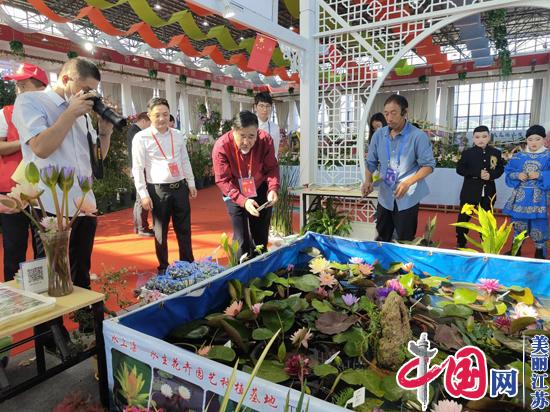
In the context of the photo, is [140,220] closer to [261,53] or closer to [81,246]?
[261,53]

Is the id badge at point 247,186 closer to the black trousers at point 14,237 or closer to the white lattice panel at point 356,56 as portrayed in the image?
the black trousers at point 14,237

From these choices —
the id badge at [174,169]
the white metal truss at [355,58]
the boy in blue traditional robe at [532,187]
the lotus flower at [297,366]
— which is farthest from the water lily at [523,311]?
the white metal truss at [355,58]

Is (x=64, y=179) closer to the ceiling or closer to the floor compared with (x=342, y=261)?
Answer: closer to the ceiling

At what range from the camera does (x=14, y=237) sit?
186cm

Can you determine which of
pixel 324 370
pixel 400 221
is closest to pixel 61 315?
pixel 324 370

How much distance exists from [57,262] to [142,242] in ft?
9.53

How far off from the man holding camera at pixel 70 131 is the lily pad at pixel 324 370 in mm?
1149

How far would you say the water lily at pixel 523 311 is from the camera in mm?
1254

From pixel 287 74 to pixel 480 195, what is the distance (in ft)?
20.4

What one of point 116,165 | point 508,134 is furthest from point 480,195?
point 508,134

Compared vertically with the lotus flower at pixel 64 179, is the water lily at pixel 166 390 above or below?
below

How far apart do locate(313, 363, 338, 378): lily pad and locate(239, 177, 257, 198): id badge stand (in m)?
1.48

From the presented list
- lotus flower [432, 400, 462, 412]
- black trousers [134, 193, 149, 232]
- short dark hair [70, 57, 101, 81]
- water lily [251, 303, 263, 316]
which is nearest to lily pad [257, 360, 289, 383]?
water lily [251, 303, 263, 316]

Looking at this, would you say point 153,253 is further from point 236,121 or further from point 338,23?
point 338,23
